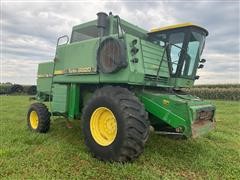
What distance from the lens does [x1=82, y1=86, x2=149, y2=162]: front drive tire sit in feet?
15.3

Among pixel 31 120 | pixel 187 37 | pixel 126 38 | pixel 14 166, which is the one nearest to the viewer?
pixel 14 166

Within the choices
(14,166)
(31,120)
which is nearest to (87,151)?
(14,166)

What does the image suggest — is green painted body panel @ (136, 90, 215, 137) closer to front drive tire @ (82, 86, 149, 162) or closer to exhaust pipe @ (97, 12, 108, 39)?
front drive tire @ (82, 86, 149, 162)

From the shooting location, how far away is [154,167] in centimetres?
482

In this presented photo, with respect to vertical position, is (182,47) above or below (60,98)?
above

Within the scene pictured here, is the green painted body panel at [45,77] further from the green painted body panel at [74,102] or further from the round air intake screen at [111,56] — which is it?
the round air intake screen at [111,56]

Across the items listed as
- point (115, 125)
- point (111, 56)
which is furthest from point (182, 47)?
point (115, 125)

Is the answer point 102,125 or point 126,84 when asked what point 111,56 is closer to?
point 126,84

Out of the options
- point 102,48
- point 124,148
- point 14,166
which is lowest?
point 14,166

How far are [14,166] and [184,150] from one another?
3457mm

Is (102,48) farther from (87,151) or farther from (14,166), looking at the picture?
(14,166)

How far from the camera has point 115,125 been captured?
523 cm

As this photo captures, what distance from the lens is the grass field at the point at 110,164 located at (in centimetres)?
444

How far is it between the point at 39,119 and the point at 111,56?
124 inches
